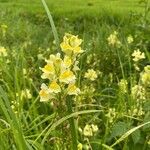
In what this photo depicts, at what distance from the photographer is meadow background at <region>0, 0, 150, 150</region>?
217cm

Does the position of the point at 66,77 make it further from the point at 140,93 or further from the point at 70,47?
the point at 140,93

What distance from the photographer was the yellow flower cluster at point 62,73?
162 cm

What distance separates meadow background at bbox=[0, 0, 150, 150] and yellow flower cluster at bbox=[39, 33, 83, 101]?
7 cm

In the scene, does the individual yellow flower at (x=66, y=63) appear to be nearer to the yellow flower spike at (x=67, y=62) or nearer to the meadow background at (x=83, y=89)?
the yellow flower spike at (x=67, y=62)

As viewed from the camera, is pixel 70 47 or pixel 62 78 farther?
pixel 70 47

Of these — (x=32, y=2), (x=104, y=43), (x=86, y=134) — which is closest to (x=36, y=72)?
(x=104, y=43)

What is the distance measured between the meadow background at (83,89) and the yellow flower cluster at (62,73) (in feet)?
0.24

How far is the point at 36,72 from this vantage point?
13.7 ft

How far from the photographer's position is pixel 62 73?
5.36 feet

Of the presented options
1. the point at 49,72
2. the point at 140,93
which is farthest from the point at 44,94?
the point at 140,93

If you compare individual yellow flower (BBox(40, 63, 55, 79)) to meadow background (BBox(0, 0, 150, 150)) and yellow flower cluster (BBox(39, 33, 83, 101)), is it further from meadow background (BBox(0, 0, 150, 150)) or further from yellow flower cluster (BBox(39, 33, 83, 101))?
meadow background (BBox(0, 0, 150, 150))

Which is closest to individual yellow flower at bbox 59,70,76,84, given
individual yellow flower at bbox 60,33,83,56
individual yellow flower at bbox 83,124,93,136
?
individual yellow flower at bbox 60,33,83,56

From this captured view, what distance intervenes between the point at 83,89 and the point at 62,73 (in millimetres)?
1421

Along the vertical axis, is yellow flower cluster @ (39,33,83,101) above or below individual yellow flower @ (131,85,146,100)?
above
